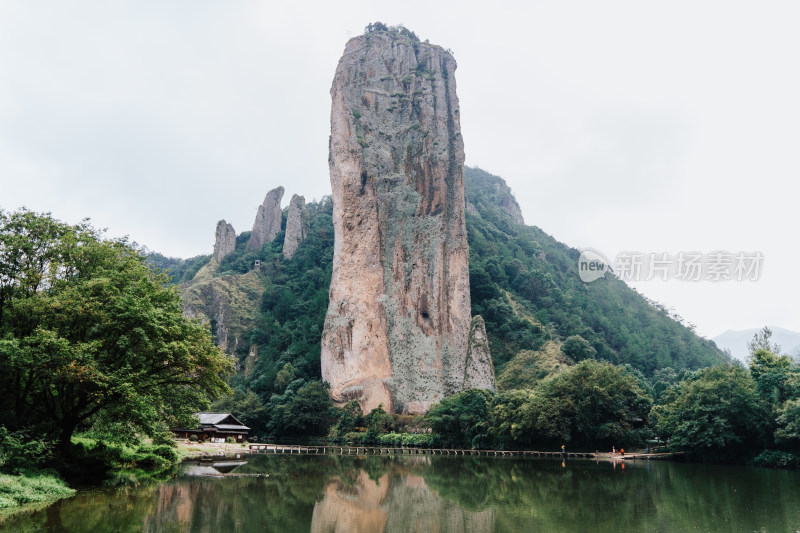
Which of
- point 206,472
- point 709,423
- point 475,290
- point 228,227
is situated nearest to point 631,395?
point 709,423

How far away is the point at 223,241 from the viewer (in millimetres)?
89875

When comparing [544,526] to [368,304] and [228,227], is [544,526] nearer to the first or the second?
[368,304]

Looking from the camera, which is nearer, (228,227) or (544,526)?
(544,526)

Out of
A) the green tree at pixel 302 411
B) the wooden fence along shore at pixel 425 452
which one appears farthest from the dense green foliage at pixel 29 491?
the green tree at pixel 302 411

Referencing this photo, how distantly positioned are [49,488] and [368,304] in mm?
44663

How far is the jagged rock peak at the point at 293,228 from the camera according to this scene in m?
84.2

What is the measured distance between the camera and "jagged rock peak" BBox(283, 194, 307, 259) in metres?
84.2

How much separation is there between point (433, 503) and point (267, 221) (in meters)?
82.0

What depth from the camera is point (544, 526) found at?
12.0 m

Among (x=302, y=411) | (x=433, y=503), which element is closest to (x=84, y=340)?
(x=433, y=503)

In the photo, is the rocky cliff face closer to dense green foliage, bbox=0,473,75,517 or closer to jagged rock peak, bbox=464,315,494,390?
jagged rock peak, bbox=464,315,494,390

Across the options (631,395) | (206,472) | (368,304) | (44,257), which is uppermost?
(368,304)

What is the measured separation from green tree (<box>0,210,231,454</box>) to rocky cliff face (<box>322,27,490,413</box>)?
37537 millimetres

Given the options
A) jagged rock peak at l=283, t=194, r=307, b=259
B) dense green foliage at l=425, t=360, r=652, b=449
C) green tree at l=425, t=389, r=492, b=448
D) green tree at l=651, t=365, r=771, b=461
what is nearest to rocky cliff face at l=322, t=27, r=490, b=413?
green tree at l=425, t=389, r=492, b=448
